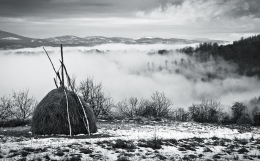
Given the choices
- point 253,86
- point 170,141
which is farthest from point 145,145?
point 253,86

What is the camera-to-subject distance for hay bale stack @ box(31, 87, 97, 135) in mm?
19109

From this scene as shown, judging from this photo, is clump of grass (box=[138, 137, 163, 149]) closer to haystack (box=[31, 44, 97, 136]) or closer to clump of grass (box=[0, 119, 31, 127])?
haystack (box=[31, 44, 97, 136])

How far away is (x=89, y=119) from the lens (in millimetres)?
20406

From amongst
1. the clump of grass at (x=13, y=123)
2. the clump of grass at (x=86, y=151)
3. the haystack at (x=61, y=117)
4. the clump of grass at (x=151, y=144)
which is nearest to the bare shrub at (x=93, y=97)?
the clump of grass at (x=13, y=123)

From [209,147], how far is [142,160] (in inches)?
210

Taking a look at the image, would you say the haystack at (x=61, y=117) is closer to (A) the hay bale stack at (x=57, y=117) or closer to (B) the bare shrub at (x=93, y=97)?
(A) the hay bale stack at (x=57, y=117)

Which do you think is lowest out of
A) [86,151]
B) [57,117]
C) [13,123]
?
[13,123]

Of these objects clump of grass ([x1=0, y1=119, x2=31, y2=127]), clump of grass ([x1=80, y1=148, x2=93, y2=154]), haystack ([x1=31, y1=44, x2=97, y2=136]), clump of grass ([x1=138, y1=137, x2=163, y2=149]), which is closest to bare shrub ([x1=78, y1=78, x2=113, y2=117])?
clump of grass ([x1=0, y1=119, x2=31, y2=127])

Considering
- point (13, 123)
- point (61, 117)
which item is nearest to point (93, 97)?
point (13, 123)

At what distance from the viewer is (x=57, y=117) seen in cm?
1927

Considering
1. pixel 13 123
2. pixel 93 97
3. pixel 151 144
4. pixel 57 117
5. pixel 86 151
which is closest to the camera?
pixel 86 151

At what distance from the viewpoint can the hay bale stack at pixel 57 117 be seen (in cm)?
1911

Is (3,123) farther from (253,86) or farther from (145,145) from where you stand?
(253,86)

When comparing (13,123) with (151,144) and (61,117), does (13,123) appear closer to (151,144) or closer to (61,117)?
(61,117)
